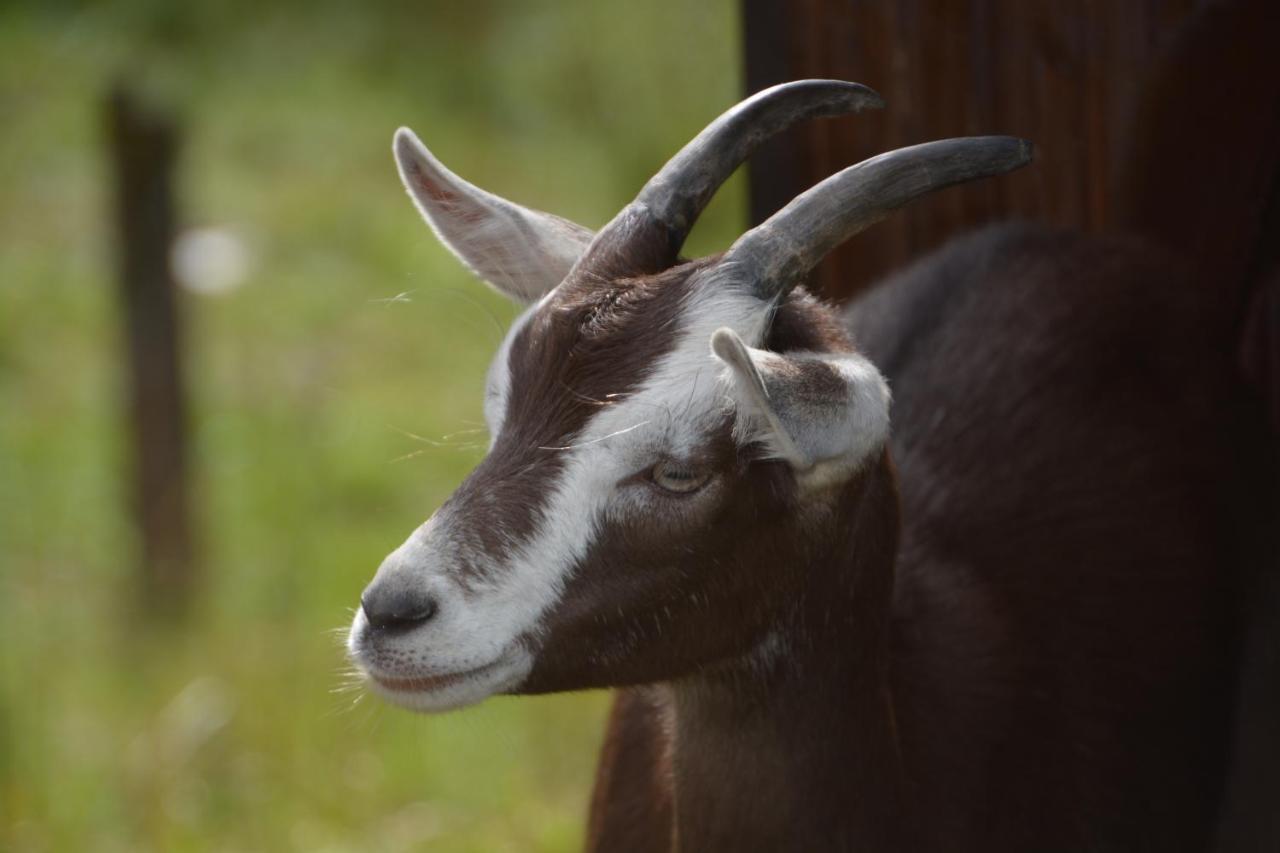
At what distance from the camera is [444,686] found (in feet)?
7.08

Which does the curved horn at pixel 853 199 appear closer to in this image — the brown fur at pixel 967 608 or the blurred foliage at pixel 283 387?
the brown fur at pixel 967 608

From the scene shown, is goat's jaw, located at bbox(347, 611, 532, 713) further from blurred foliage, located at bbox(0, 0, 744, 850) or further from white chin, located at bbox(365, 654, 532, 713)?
blurred foliage, located at bbox(0, 0, 744, 850)

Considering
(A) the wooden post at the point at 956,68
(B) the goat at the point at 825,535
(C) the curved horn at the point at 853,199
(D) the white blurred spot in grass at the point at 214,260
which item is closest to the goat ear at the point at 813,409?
(B) the goat at the point at 825,535

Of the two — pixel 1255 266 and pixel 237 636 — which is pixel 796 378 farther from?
pixel 237 636

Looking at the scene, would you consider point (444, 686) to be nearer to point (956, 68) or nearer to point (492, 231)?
point (492, 231)

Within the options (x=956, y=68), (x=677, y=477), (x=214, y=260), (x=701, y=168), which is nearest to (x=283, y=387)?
(x=214, y=260)

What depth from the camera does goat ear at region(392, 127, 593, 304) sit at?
2566 millimetres

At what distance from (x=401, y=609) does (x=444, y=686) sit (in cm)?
15

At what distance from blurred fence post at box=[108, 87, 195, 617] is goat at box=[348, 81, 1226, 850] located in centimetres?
351

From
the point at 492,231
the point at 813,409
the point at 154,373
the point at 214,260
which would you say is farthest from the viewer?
the point at 214,260

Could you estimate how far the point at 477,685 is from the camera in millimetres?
2176

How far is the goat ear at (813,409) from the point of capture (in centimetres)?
203

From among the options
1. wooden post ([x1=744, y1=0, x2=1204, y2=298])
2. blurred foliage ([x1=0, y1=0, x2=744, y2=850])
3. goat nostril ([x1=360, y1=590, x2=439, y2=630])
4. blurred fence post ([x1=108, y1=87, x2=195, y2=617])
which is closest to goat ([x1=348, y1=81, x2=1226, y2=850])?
goat nostril ([x1=360, y1=590, x2=439, y2=630])

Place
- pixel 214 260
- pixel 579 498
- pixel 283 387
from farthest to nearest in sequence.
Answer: pixel 214 260 → pixel 283 387 → pixel 579 498
